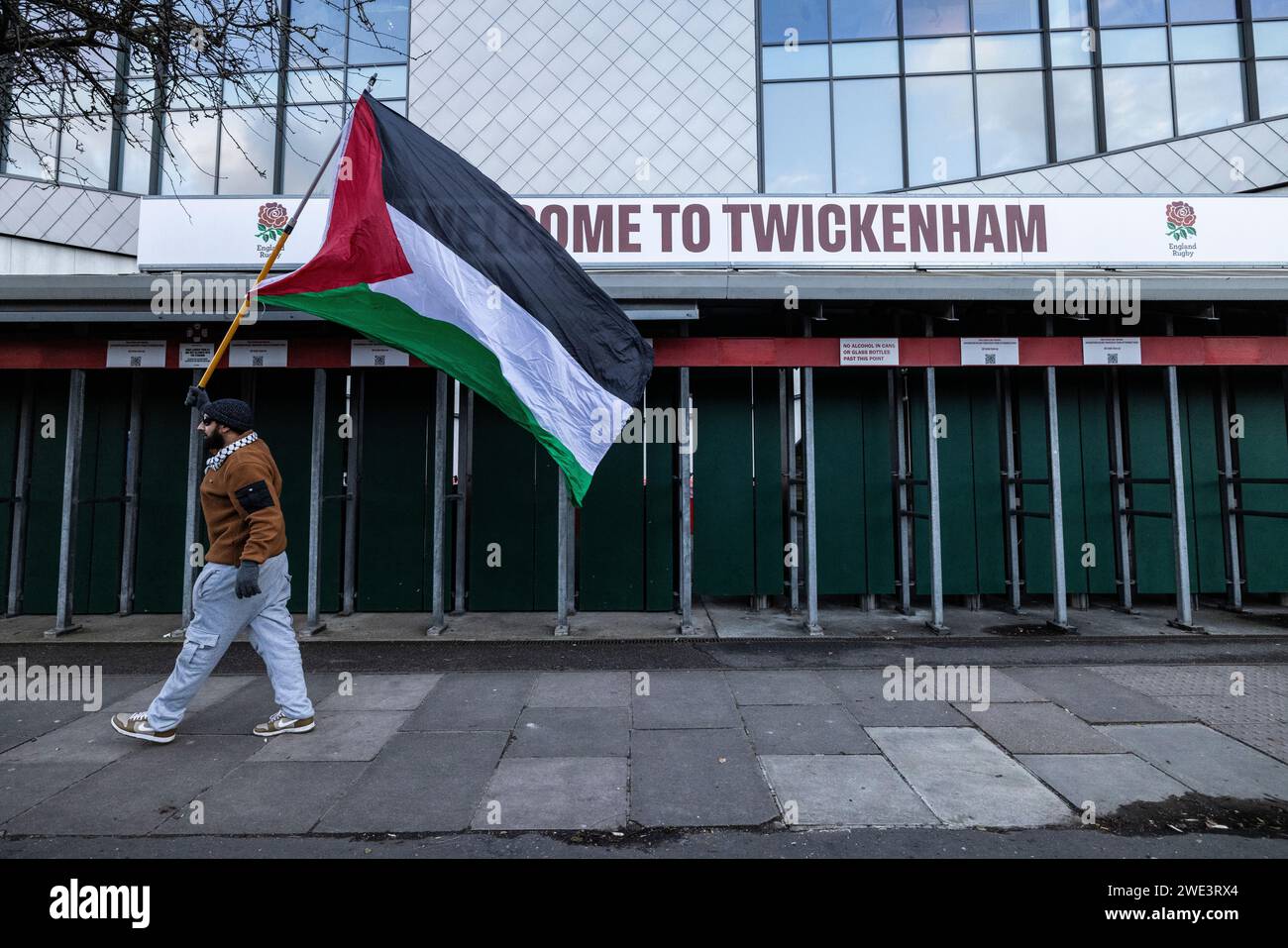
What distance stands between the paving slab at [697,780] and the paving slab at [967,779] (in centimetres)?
91

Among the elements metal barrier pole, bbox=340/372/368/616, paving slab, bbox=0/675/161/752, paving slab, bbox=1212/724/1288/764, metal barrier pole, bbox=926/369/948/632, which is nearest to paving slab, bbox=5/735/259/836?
paving slab, bbox=0/675/161/752

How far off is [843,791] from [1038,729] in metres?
1.91

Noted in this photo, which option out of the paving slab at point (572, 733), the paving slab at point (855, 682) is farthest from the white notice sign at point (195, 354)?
the paving slab at point (855, 682)

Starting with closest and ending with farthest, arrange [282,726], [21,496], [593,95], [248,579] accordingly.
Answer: [248,579] < [282,726] < [21,496] < [593,95]

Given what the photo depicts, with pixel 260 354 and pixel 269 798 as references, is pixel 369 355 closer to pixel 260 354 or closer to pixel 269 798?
pixel 260 354

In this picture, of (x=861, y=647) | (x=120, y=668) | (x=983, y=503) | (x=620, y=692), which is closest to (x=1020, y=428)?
(x=983, y=503)

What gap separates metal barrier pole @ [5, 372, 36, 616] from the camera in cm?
834

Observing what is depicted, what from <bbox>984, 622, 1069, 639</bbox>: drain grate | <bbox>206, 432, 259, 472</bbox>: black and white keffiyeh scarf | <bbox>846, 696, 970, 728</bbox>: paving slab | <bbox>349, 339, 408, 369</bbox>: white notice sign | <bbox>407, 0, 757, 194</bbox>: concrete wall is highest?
<bbox>407, 0, 757, 194</bbox>: concrete wall

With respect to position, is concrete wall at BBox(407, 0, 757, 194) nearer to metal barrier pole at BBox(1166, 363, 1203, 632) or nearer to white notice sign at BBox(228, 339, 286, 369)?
white notice sign at BBox(228, 339, 286, 369)

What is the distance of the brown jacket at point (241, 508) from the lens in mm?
4426

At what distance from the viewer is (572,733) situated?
15.7ft

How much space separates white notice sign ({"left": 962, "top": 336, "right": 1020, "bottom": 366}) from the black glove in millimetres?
7024

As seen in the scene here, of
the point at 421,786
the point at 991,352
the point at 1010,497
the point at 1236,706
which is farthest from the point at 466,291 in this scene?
the point at 1010,497
